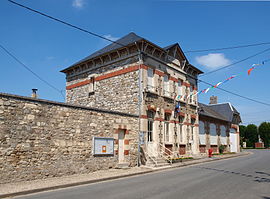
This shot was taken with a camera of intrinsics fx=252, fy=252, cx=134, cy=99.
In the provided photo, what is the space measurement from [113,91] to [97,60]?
9.62 ft

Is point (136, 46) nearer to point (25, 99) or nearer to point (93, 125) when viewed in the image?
point (93, 125)

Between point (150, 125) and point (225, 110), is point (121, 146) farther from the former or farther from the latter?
point (225, 110)

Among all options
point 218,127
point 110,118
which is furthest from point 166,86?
point 218,127

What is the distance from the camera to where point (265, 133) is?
186 ft

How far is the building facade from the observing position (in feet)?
50.8

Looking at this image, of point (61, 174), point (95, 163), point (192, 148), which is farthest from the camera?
point (192, 148)

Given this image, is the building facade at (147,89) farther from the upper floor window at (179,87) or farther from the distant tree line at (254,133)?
the distant tree line at (254,133)

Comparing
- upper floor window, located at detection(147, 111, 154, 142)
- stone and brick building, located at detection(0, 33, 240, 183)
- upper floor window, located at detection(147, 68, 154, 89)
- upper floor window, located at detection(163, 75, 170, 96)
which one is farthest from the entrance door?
upper floor window, located at detection(163, 75, 170, 96)

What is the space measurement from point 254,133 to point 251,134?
75 centimetres

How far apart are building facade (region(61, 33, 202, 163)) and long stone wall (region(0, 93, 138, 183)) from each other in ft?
9.57

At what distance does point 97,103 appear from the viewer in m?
17.7

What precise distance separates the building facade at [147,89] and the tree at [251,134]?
44.9 m

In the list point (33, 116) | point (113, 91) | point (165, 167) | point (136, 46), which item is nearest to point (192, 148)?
point (165, 167)

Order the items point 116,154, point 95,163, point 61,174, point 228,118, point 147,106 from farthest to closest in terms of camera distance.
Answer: point 228,118, point 147,106, point 116,154, point 95,163, point 61,174
